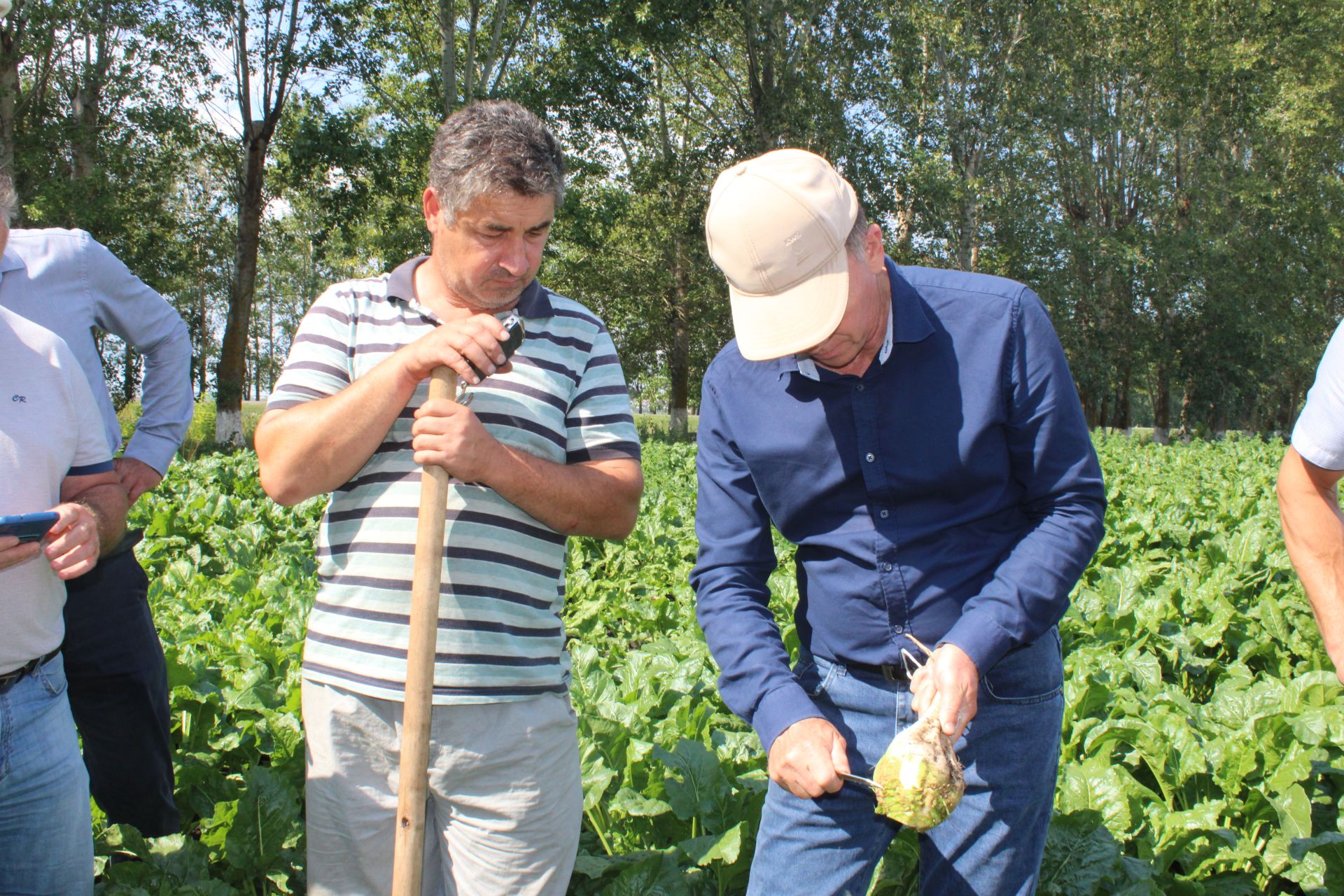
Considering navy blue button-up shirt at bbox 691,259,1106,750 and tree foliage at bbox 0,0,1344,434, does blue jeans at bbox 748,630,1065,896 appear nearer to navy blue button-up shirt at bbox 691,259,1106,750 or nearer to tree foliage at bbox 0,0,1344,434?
navy blue button-up shirt at bbox 691,259,1106,750

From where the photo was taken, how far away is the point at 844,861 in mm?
2023

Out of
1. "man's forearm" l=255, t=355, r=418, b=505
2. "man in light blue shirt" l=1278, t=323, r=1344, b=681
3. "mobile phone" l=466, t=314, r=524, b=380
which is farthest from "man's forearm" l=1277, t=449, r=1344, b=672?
"man's forearm" l=255, t=355, r=418, b=505

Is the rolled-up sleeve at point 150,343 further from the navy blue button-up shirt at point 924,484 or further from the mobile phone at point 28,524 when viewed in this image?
the navy blue button-up shirt at point 924,484

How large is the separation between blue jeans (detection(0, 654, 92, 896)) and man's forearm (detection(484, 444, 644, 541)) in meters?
1.00

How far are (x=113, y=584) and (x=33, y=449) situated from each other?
0.59 m

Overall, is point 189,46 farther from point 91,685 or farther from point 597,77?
point 91,685

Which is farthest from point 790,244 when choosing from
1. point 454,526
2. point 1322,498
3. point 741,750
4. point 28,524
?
point 741,750

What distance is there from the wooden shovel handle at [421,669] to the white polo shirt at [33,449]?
754 millimetres

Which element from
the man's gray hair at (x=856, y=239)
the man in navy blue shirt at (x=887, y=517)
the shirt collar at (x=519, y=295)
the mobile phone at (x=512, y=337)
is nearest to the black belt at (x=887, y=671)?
the man in navy blue shirt at (x=887, y=517)

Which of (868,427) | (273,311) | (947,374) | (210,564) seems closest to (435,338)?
(868,427)

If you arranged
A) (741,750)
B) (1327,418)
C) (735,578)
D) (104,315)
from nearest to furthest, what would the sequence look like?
1. (1327,418)
2. (735,578)
3. (104,315)
4. (741,750)

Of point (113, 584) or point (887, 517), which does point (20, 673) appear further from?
point (887, 517)

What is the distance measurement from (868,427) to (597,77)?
23985 millimetres

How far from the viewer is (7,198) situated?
233 cm
